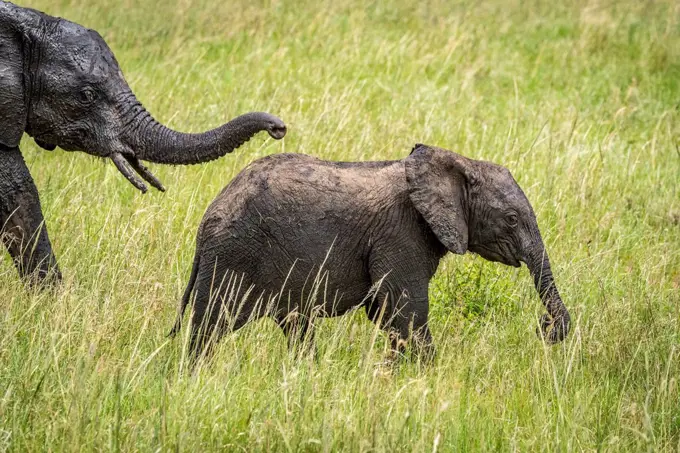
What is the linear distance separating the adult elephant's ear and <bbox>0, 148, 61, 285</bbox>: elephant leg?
2.03 metres

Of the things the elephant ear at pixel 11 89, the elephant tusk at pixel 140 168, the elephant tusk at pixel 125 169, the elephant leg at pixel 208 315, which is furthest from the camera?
the elephant tusk at pixel 140 168

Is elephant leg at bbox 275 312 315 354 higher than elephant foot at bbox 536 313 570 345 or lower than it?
lower

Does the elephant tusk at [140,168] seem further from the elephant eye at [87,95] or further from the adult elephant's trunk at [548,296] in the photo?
the adult elephant's trunk at [548,296]

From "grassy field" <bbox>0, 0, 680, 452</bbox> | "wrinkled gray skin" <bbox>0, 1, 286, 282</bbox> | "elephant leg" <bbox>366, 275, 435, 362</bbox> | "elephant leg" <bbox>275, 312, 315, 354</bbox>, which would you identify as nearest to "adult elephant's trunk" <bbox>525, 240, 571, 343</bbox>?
"grassy field" <bbox>0, 0, 680, 452</bbox>

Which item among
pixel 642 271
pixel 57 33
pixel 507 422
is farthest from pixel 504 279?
pixel 57 33

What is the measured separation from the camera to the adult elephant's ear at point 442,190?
570 cm

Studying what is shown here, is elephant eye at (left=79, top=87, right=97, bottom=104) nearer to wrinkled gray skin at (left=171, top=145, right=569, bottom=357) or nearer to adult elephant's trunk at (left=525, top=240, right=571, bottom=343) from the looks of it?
wrinkled gray skin at (left=171, top=145, right=569, bottom=357)

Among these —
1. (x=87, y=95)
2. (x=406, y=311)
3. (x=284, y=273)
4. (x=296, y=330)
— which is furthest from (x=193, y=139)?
(x=406, y=311)

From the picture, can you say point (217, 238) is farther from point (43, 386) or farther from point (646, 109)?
point (646, 109)

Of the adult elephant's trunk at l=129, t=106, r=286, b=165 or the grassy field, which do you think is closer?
the grassy field

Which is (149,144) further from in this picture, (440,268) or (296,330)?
(440,268)

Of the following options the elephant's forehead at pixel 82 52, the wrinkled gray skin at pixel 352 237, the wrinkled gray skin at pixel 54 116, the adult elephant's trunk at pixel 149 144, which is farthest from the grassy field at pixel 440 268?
the elephant's forehead at pixel 82 52

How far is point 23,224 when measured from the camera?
615cm

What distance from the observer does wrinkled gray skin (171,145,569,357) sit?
560 centimetres
